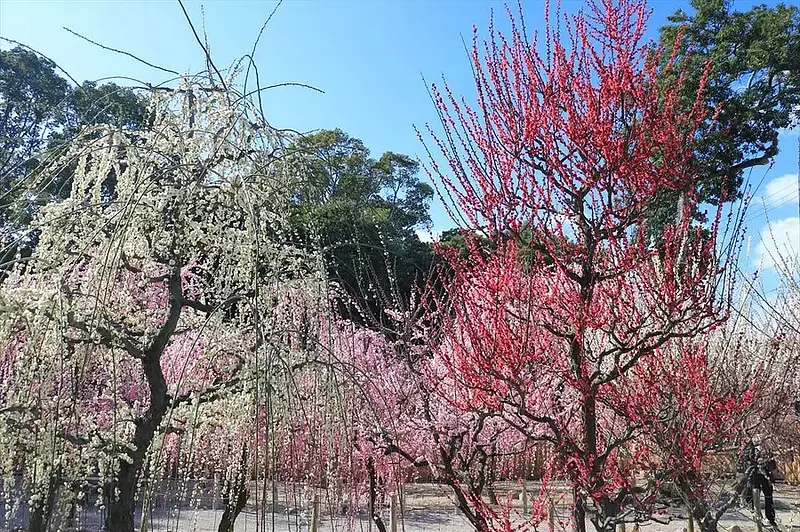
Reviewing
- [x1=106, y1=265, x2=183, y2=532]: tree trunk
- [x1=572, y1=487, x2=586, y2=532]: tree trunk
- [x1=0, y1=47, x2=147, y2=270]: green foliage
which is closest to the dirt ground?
[x1=572, y1=487, x2=586, y2=532]: tree trunk

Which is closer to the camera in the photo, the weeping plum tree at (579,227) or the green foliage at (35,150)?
the green foliage at (35,150)

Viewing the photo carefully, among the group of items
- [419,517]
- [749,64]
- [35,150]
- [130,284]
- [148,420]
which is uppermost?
[749,64]

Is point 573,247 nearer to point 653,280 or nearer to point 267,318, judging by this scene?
point 653,280

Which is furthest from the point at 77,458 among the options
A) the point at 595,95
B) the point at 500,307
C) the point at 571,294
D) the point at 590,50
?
the point at 590,50

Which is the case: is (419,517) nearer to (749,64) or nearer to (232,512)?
(232,512)

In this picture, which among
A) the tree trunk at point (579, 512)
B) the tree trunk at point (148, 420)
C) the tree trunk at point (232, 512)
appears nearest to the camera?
the tree trunk at point (148, 420)

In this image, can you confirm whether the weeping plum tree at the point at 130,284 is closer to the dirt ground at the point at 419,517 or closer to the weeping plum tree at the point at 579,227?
the weeping plum tree at the point at 579,227

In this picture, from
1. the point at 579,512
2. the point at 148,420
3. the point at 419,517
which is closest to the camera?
the point at 148,420

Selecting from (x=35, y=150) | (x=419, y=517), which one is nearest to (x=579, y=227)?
(x=35, y=150)

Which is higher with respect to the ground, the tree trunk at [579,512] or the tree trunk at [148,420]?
the tree trunk at [148,420]

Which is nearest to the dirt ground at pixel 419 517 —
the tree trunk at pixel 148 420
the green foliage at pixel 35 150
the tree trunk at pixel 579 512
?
the tree trunk at pixel 579 512

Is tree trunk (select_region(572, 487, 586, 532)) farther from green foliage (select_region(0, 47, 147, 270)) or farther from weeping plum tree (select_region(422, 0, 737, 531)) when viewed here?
green foliage (select_region(0, 47, 147, 270))

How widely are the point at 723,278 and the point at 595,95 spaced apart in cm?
114

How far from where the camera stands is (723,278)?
9.75 ft
